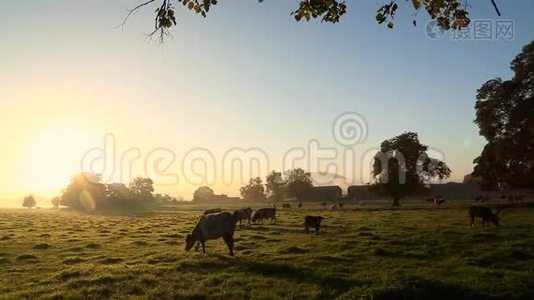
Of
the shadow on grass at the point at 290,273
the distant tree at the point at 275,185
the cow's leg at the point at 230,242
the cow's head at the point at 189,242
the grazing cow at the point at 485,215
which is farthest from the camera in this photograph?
the distant tree at the point at 275,185

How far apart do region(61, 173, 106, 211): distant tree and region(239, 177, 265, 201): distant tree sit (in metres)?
73.7

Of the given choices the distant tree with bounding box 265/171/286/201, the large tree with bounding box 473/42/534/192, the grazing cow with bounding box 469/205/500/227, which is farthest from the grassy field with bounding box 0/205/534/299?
the distant tree with bounding box 265/171/286/201

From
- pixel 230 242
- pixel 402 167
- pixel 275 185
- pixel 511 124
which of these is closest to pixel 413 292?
pixel 230 242

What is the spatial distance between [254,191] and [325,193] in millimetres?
34773

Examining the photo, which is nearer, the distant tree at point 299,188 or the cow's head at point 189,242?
the cow's head at point 189,242

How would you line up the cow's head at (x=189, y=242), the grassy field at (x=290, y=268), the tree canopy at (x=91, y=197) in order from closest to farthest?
the grassy field at (x=290, y=268), the cow's head at (x=189, y=242), the tree canopy at (x=91, y=197)

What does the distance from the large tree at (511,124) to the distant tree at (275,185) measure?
112848 millimetres

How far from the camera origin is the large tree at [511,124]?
50.2 metres

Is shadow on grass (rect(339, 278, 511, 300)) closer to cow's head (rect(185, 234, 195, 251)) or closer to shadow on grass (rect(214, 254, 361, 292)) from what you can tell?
shadow on grass (rect(214, 254, 361, 292))

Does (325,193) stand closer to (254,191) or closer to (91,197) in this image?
(254,191)

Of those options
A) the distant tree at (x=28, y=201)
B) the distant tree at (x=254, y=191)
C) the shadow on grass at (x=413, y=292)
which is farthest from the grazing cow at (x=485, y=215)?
the distant tree at (x=28, y=201)

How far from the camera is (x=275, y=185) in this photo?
171250mm

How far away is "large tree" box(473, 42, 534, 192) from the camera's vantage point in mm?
50156

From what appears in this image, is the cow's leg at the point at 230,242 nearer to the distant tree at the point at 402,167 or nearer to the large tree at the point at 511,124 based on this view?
the large tree at the point at 511,124
